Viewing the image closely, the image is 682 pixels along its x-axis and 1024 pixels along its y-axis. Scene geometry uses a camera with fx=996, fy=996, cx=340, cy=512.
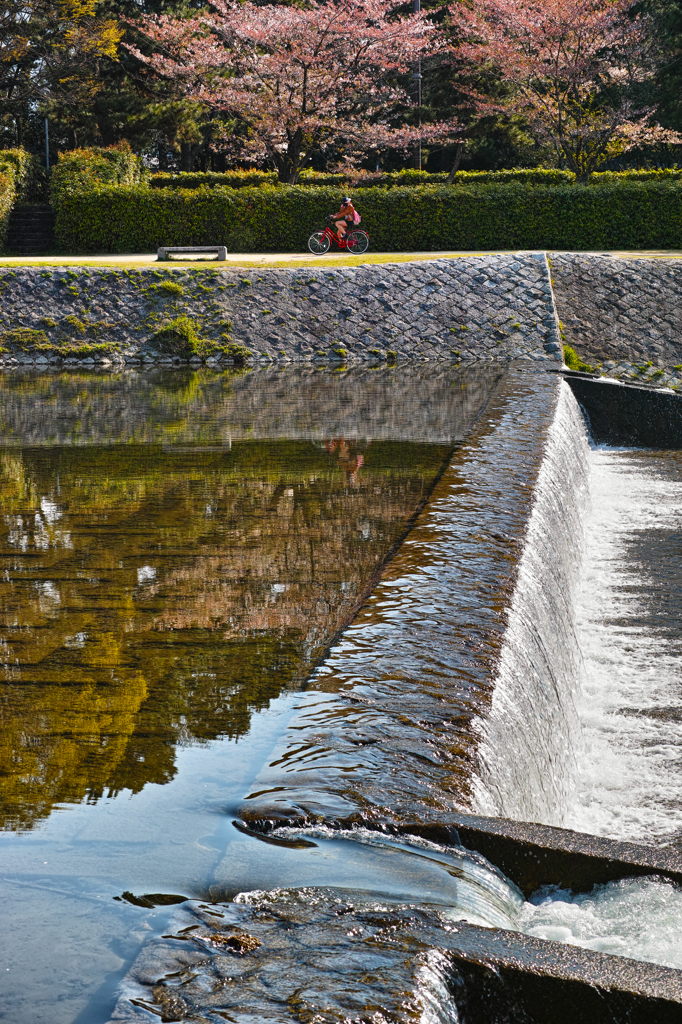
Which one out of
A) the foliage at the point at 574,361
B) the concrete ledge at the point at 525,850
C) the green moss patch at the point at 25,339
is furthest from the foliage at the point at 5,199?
the concrete ledge at the point at 525,850

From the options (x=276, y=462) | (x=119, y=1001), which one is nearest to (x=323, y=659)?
(x=119, y=1001)

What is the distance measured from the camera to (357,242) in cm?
1998

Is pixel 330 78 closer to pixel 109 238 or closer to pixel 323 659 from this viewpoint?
A: pixel 109 238

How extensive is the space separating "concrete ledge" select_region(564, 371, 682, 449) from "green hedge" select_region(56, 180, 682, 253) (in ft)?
27.5

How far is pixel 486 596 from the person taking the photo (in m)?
4.51

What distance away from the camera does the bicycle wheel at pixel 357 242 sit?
64.6ft

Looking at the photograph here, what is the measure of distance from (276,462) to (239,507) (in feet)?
5.07

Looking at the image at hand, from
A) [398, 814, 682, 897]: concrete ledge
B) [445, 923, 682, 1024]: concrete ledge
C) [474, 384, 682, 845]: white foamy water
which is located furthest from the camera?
[474, 384, 682, 845]: white foamy water

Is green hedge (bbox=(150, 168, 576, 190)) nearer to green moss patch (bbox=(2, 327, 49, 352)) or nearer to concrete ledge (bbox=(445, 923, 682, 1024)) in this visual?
green moss patch (bbox=(2, 327, 49, 352))

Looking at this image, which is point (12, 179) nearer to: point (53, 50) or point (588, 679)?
point (53, 50)

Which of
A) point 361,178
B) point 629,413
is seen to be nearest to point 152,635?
point 629,413

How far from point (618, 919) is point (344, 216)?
17407 mm

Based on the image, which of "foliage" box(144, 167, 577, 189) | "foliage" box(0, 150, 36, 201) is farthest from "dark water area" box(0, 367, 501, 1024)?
"foliage" box(0, 150, 36, 201)

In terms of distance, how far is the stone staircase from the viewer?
22.0m
